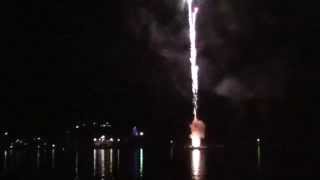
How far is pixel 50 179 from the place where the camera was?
61.5 metres

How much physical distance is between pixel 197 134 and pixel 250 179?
291 ft

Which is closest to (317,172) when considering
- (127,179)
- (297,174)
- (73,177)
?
(297,174)

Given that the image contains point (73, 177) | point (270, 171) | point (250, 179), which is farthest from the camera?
point (270, 171)

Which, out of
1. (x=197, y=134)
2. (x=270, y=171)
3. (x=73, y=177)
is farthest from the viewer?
(x=197, y=134)

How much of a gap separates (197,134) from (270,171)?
260ft

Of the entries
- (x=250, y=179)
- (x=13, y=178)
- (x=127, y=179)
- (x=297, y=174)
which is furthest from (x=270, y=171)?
(x=13, y=178)

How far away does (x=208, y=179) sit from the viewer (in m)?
60.8

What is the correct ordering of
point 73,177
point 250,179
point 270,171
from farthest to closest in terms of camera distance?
point 270,171 → point 73,177 → point 250,179

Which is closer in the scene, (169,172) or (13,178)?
(13,178)

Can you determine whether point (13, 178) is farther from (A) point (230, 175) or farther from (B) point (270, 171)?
(B) point (270, 171)

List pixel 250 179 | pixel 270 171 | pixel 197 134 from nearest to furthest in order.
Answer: pixel 250 179
pixel 270 171
pixel 197 134

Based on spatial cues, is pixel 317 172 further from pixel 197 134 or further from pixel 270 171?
pixel 197 134

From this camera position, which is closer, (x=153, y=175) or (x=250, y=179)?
(x=250, y=179)

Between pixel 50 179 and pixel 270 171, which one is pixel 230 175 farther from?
pixel 50 179
